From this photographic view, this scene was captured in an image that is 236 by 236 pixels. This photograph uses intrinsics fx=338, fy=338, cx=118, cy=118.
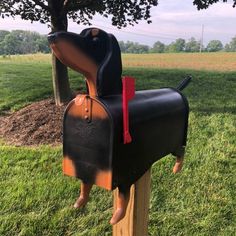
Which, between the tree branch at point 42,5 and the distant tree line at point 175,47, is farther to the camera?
the distant tree line at point 175,47

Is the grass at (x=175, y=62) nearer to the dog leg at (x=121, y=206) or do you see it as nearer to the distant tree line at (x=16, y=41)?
the dog leg at (x=121, y=206)

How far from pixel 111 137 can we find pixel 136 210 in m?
0.60

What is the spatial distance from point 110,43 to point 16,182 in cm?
254

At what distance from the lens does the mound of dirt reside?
14.4ft

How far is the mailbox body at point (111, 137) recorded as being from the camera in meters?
1.03

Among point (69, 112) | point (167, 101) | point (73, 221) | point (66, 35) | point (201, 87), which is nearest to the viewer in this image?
point (66, 35)

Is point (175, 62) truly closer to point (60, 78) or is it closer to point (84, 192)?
point (60, 78)

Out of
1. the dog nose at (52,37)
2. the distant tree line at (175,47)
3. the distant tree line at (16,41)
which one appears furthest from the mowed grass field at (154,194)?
the distant tree line at (175,47)

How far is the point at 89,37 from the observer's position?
104 cm

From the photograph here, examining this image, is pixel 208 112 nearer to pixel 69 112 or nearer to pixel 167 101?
pixel 167 101

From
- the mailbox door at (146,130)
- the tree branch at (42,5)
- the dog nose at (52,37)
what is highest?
the tree branch at (42,5)

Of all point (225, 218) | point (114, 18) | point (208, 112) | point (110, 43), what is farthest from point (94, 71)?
point (114, 18)

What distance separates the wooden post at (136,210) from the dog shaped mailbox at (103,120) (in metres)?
0.30

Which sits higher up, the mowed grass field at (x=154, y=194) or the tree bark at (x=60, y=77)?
the tree bark at (x=60, y=77)
